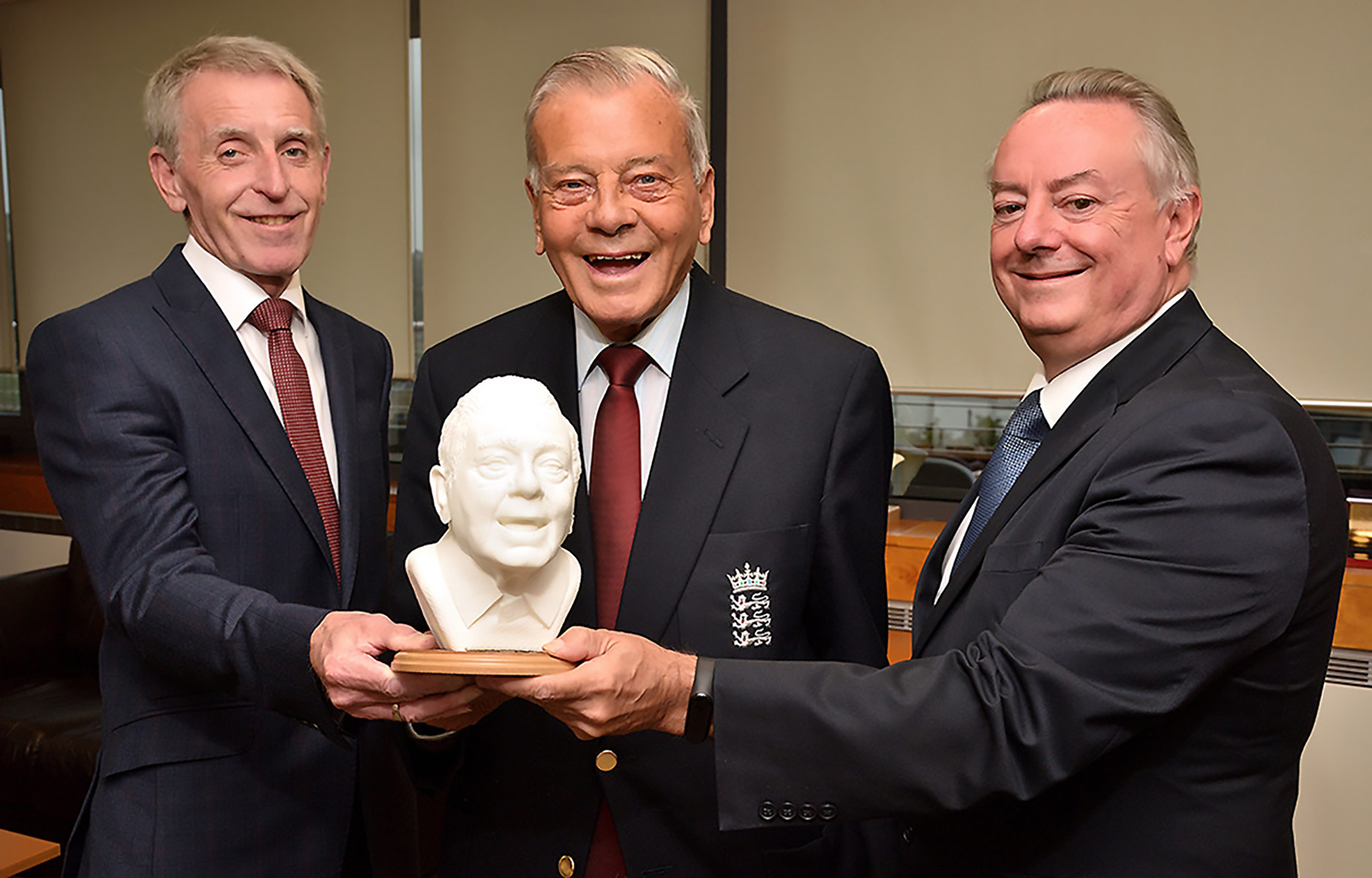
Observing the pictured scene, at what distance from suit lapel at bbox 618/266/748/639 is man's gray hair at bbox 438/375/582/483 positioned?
0.48ft

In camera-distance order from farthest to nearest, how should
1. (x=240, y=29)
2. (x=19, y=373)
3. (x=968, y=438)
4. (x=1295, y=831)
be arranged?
(x=19, y=373), (x=240, y=29), (x=968, y=438), (x=1295, y=831)

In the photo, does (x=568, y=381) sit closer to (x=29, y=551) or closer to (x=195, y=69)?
(x=195, y=69)

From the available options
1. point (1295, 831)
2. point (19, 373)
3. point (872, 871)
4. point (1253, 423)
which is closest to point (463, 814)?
point (872, 871)

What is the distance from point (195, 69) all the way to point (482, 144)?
129 inches

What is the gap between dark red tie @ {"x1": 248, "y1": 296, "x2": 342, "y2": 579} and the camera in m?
2.05

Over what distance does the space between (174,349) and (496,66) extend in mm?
3634

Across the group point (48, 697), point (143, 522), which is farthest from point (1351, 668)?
point (48, 697)

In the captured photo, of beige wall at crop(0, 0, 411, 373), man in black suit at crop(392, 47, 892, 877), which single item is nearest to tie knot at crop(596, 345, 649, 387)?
man in black suit at crop(392, 47, 892, 877)

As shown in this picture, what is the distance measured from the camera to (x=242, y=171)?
2098 mm

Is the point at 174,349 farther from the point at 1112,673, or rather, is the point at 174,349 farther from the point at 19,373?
the point at 19,373

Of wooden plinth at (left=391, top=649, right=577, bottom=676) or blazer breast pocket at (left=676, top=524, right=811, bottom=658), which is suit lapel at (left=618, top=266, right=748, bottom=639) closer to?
blazer breast pocket at (left=676, top=524, right=811, bottom=658)

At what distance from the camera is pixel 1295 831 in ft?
11.3

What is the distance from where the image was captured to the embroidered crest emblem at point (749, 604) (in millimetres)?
1724

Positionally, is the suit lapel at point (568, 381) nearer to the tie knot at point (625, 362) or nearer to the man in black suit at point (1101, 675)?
the tie knot at point (625, 362)
